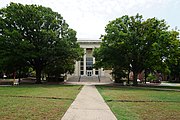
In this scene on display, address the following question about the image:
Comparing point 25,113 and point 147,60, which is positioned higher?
point 147,60

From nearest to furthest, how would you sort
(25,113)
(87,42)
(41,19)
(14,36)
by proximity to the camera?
(25,113)
(14,36)
(41,19)
(87,42)

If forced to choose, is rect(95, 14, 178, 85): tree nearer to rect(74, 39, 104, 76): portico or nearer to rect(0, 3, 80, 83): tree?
rect(0, 3, 80, 83): tree

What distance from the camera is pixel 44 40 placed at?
3459 cm

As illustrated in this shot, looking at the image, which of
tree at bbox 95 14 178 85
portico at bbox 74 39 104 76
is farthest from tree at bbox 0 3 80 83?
portico at bbox 74 39 104 76

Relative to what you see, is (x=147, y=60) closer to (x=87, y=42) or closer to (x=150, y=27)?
(x=150, y=27)

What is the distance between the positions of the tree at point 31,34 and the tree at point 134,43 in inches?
200

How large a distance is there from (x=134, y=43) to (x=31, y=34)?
1381 centimetres

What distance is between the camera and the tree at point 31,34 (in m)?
33.2

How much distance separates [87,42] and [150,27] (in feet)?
133

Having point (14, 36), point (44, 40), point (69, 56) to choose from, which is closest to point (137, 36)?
point (69, 56)

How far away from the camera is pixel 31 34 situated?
3531 centimetres

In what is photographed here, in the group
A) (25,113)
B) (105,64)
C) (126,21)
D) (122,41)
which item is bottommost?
(25,113)

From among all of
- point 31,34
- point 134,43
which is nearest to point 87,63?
point 31,34

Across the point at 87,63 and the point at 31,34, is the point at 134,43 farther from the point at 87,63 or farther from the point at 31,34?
the point at 87,63
